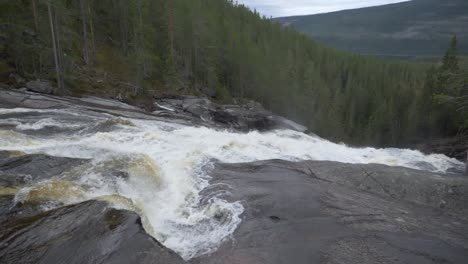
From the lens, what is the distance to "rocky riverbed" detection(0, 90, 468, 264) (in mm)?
6746

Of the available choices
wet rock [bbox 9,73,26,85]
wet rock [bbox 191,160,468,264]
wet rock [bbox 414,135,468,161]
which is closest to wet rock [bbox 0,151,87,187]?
wet rock [bbox 191,160,468,264]

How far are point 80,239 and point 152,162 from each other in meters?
5.82

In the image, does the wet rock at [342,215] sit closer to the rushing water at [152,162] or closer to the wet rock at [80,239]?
the rushing water at [152,162]

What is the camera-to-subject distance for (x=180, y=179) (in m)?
11.8

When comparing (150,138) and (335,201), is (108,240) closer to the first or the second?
(335,201)

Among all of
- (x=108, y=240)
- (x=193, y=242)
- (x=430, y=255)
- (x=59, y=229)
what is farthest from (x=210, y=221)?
(x=430, y=255)

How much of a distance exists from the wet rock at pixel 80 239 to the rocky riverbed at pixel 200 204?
0.02 m

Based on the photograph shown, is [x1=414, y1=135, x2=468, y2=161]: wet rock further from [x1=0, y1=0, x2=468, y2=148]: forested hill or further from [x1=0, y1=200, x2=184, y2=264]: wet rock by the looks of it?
[x1=0, y1=200, x2=184, y2=264]: wet rock

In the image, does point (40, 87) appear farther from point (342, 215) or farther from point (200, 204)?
point (342, 215)

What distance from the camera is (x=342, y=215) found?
9.25m

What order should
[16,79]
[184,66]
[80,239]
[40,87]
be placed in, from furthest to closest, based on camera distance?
[184,66]
[16,79]
[40,87]
[80,239]

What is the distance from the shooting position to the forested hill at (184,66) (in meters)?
29.0

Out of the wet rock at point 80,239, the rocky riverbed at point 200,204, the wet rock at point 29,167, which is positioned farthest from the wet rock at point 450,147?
the wet rock at point 29,167

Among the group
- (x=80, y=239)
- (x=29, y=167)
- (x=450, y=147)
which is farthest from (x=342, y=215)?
(x=450, y=147)
